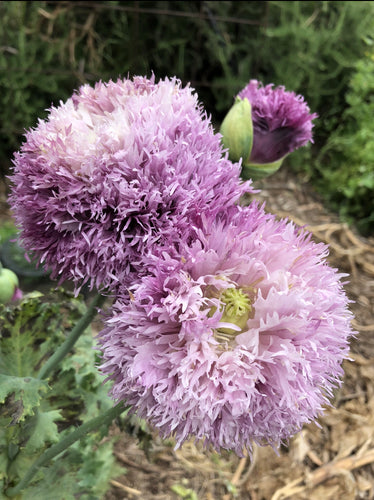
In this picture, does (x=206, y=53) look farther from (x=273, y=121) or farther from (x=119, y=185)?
(x=119, y=185)

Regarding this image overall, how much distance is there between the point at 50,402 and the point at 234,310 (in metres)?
0.62

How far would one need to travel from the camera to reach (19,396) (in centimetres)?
68

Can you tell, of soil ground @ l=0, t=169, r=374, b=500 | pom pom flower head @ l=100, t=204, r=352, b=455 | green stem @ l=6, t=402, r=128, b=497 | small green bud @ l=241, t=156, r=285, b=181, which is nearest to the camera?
pom pom flower head @ l=100, t=204, r=352, b=455

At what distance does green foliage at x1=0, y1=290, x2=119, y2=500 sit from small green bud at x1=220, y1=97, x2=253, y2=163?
1.59ft

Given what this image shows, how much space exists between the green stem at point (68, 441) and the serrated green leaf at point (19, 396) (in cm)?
7

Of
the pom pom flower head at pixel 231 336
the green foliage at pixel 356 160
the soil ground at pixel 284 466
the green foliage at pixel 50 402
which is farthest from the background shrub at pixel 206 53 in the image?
the pom pom flower head at pixel 231 336

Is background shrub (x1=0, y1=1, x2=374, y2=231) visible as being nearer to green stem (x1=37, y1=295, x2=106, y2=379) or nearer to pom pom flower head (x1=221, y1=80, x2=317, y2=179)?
pom pom flower head (x1=221, y1=80, x2=317, y2=179)

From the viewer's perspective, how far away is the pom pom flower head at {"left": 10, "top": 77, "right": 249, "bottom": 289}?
1.63 ft

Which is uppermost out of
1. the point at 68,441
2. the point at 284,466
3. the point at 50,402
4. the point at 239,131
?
the point at 239,131

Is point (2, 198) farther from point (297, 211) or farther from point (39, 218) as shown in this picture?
point (39, 218)

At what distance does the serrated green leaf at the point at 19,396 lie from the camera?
666mm

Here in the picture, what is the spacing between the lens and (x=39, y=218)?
1.75ft

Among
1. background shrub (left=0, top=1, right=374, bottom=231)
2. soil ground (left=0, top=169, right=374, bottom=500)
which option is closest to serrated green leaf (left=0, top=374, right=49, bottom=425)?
soil ground (left=0, top=169, right=374, bottom=500)

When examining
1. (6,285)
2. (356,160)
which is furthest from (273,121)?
(356,160)
